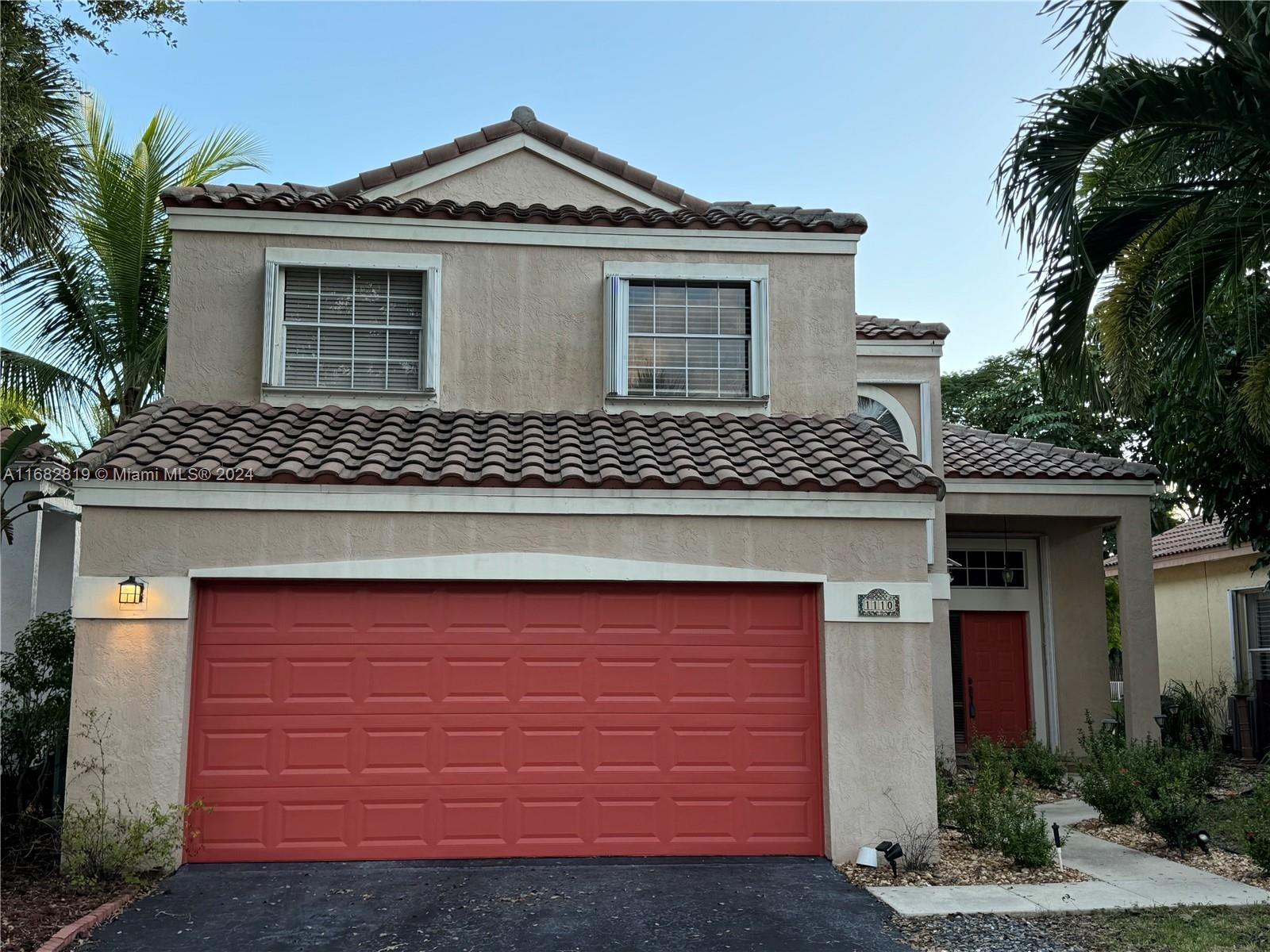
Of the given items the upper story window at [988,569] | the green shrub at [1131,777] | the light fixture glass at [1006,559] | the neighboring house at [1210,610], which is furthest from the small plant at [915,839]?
the neighboring house at [1210,610]

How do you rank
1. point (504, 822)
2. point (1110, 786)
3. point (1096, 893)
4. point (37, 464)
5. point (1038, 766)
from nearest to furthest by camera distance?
1. point (1096, 893)
2. point (504, 822)
3. point (1110, 786)
4. point (37, 464)
5. point (1038, 766)

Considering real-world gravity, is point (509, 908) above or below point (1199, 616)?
below

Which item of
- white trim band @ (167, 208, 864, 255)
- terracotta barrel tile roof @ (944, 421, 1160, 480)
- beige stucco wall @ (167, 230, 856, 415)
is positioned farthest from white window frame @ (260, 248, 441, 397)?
terracotta barrel tile roof @ (944, 421, 1160, 480)

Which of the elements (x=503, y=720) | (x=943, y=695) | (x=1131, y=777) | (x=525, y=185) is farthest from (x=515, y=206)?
(x=1131, y=777)

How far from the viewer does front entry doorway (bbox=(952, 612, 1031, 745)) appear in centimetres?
1708

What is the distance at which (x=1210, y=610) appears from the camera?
20.6 metres

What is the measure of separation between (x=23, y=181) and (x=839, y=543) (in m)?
8.09

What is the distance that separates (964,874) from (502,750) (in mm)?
4119

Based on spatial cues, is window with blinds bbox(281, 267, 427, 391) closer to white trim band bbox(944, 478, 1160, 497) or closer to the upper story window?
white trim band bbox(944, 478, 1160, 497)

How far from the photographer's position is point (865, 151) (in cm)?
1434

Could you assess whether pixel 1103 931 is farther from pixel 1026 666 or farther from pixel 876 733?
pixel 1026 666

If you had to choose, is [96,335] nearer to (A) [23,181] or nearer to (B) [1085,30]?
(A) [23,181]

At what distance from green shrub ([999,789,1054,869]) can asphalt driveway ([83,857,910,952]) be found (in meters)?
1.61

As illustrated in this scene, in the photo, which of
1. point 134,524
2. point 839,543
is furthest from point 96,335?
point 839,543
